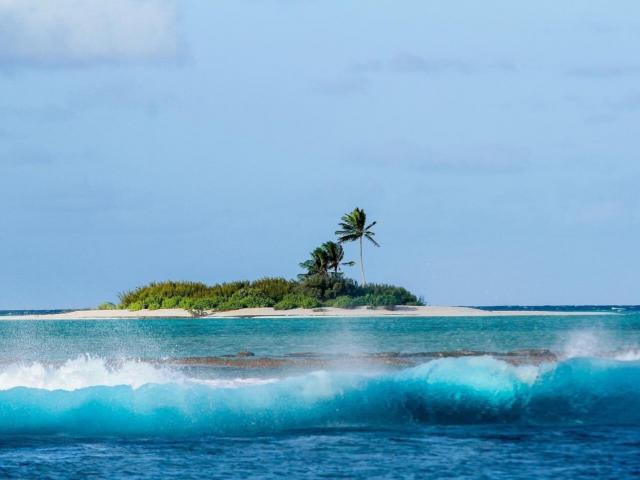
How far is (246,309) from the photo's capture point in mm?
88625

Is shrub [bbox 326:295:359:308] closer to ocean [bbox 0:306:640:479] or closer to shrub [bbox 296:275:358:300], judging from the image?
shrub [bbox 296:275:358:300]

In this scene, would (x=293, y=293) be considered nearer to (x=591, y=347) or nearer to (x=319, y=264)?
(x=319, y=264)

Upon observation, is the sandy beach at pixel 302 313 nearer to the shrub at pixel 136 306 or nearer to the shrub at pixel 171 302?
the shrub at pixel 136 306

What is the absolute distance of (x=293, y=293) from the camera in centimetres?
9256

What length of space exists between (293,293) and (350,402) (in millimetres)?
72391

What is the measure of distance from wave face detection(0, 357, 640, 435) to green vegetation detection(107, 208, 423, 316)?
66.4 meters

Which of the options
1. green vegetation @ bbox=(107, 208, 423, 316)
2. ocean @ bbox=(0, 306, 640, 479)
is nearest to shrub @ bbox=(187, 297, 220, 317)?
green vegetation @ bbox=(107, 208, 423, 316)

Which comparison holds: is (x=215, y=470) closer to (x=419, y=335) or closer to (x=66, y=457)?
(x=66, y=457)

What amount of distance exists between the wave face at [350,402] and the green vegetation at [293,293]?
66.4 metres

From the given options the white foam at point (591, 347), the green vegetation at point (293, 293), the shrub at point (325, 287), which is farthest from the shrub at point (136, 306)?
the white foam at point (591, 347)

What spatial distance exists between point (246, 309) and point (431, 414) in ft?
227

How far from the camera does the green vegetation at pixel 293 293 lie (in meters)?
89.9

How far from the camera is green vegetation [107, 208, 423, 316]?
89875 millimetres

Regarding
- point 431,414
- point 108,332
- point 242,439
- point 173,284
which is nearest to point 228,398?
point 242,439
